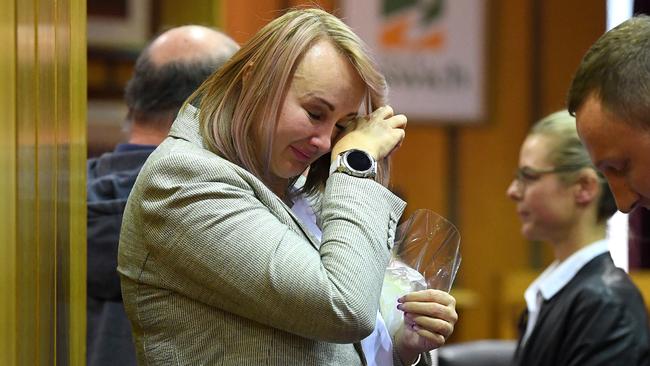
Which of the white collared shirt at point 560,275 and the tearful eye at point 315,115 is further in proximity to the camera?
the white collared shirt at point 560,275

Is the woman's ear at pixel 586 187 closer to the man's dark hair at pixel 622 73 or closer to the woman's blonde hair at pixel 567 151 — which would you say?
the woman's blonde hair at pixel 567 151

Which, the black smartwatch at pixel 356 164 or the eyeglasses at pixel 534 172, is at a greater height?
the black smartwatch at pixel 356 164

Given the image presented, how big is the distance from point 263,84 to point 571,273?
143 cm

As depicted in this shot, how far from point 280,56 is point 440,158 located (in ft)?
15.6

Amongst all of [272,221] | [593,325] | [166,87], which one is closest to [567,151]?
[593,325]

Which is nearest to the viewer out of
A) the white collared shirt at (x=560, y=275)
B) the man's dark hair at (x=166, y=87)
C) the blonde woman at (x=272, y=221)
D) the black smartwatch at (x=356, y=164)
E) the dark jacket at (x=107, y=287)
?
the blonde woman at (x=272, y=221)

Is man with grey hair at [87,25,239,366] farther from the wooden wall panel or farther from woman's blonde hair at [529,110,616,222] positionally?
woman's blonde hair at [529,110,616,222]

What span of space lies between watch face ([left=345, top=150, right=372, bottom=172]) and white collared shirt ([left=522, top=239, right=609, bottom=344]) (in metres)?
1.30

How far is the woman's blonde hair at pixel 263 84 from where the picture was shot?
5.32 ft

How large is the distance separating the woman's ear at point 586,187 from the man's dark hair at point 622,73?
3.98 ft

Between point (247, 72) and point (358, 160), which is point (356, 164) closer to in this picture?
point (358, 160)

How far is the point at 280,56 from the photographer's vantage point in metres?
1.64

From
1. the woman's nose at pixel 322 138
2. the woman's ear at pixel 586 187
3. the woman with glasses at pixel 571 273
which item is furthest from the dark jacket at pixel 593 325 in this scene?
the woman's nose at pixel 322 138

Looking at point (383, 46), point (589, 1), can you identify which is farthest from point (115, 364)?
point (589, 1)
